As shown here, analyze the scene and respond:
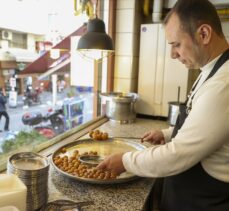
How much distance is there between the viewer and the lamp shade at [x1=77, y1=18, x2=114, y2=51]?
131 cm

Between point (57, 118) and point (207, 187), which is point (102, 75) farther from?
point (207, 187)

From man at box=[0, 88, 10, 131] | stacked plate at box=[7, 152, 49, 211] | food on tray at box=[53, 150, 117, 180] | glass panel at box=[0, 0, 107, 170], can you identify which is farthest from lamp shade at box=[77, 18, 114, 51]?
stacked plate at box=[7, 152, 49, 211]

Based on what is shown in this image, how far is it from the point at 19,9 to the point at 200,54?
95 cm

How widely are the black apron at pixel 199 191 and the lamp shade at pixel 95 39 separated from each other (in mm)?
555

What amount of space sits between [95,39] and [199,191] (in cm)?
84

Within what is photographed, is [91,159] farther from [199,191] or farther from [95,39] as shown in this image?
[95,39]

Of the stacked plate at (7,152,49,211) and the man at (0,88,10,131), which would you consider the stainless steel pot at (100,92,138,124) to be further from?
the stacked plate at (7,152,49,211)

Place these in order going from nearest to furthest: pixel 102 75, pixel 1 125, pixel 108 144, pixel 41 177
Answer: pixel 41 177
pixel 1 125
pixel 108 144
pixel 102 75

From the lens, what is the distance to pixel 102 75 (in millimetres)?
2209

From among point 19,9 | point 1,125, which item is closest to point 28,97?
point 1,125

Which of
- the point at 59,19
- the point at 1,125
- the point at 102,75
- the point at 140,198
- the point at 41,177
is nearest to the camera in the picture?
the point at 41,177

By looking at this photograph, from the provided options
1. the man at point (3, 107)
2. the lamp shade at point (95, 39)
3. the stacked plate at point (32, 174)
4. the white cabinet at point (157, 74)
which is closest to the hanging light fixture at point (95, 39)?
the lamp shade at point (95, 39)

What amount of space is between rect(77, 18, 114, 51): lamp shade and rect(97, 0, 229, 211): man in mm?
504

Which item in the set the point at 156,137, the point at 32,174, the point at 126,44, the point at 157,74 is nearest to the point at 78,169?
the point at 32,174
